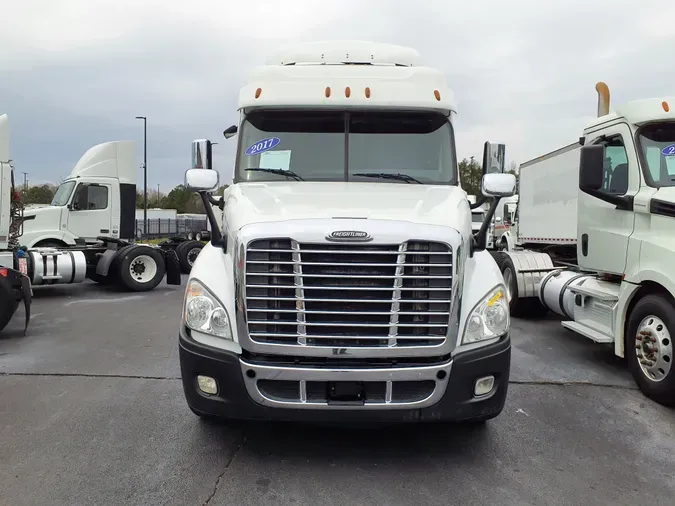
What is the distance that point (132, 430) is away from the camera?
436 centimetres

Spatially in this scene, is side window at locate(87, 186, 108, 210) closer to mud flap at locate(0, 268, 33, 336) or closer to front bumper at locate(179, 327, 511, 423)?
mud flap at locate(0, 268, 33, 336)

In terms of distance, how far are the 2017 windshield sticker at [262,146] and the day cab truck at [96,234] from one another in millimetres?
8483

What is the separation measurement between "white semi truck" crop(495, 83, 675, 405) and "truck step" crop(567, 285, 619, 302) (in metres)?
0.01

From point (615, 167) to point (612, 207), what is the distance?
446mm

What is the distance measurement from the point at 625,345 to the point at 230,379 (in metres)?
4.35

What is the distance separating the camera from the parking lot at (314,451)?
3.40 metres

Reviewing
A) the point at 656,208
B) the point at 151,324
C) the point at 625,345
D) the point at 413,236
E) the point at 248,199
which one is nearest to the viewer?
the point at 413,236

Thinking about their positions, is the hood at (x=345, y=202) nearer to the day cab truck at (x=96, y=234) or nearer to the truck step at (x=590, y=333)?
the truck step at (x=590, y=333)

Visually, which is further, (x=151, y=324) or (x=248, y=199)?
(x=151, y=324)

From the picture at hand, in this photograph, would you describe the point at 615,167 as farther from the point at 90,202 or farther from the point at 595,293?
the point at 90,202

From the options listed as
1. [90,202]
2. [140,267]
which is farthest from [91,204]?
[140,267]

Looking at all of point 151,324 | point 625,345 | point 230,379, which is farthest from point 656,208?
point 151,324

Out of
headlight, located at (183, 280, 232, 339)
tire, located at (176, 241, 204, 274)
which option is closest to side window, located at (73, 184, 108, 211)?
tire, located at (176, 241, 204, 274)

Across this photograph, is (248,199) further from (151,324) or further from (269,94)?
(151,324)
